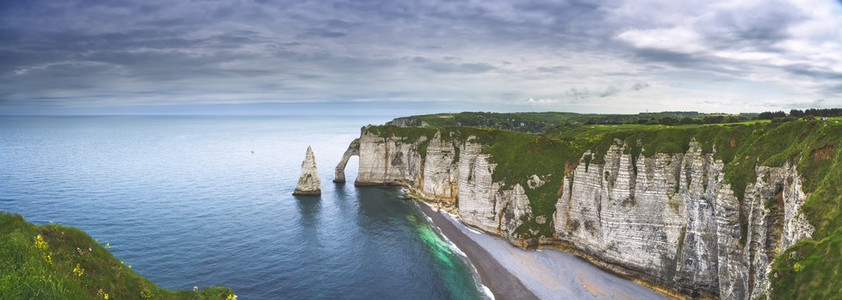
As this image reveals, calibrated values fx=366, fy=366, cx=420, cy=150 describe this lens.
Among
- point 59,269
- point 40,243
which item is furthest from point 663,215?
point 40,243

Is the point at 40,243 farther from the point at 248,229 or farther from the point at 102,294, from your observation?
the point at 248,229

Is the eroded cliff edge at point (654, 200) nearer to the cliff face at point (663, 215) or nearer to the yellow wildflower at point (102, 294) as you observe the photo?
the cliff face at point (663, 215)

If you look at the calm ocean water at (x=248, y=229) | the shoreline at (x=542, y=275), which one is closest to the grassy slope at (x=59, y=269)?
the calm ocean water at (x=248, y=229)

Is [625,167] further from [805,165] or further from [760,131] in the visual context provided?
[805,165]

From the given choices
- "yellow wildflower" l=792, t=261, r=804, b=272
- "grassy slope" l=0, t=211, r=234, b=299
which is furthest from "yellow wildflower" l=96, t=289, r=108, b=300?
"yellow wildflower" l=792, t=261, r=804, b=272

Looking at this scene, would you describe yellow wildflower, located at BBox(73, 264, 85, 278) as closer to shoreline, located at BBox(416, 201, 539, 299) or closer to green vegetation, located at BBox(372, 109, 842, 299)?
green vegetation, located at BBox(372, 109, 842, 299)

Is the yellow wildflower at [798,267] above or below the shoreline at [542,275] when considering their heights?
above

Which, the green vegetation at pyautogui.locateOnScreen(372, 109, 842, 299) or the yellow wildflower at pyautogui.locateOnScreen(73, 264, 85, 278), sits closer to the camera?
the yellow wildflower at pyautogui.locateOnScreen(73, 264, 85, 278)

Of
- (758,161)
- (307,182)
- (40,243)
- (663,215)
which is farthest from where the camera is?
(307,182)
